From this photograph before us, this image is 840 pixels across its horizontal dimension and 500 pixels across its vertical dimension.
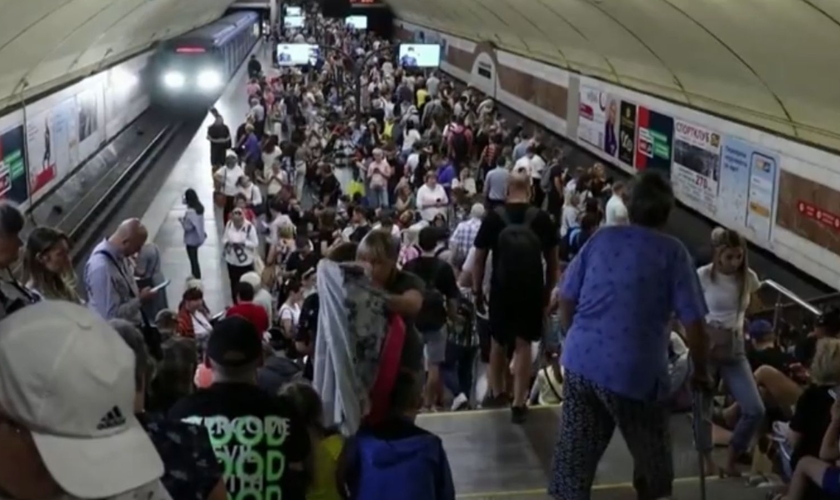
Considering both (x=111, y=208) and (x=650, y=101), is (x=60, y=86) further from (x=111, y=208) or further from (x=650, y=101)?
(x=650, y=101)

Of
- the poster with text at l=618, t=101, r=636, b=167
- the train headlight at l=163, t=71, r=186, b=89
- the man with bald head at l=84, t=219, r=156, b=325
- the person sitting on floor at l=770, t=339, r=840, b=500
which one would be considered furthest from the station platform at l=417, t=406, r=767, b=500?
the train headlight at l=163, t=71, r=186, b=89

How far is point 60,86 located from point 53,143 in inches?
48.8

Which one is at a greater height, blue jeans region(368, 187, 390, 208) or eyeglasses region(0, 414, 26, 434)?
eyeglasses region(0, 414, 26, 434)

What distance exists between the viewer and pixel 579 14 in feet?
60.3

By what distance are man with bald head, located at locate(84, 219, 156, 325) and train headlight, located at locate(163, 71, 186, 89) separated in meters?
24.2

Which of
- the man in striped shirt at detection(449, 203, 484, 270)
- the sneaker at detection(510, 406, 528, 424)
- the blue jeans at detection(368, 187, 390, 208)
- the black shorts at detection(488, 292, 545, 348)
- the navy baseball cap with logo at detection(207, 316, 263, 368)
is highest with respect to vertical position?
the navy baseball cap with logo at detection(207, 316, 263, 368)

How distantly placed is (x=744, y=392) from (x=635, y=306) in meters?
2.30

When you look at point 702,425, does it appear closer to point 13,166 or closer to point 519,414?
point 519,414

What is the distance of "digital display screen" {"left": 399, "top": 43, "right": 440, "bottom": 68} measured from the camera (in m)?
28.1

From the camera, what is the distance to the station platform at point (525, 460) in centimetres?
599

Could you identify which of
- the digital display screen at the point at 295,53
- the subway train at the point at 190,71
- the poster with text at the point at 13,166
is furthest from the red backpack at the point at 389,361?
the subway train at the point at 190,71

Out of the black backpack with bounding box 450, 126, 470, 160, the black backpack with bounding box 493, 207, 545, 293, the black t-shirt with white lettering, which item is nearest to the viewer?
the black t-shirt with white lettering

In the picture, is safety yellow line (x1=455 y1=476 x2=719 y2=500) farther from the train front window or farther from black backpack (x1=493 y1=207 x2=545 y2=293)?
the train front window

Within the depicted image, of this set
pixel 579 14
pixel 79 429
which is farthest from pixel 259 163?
pixel 79 429
